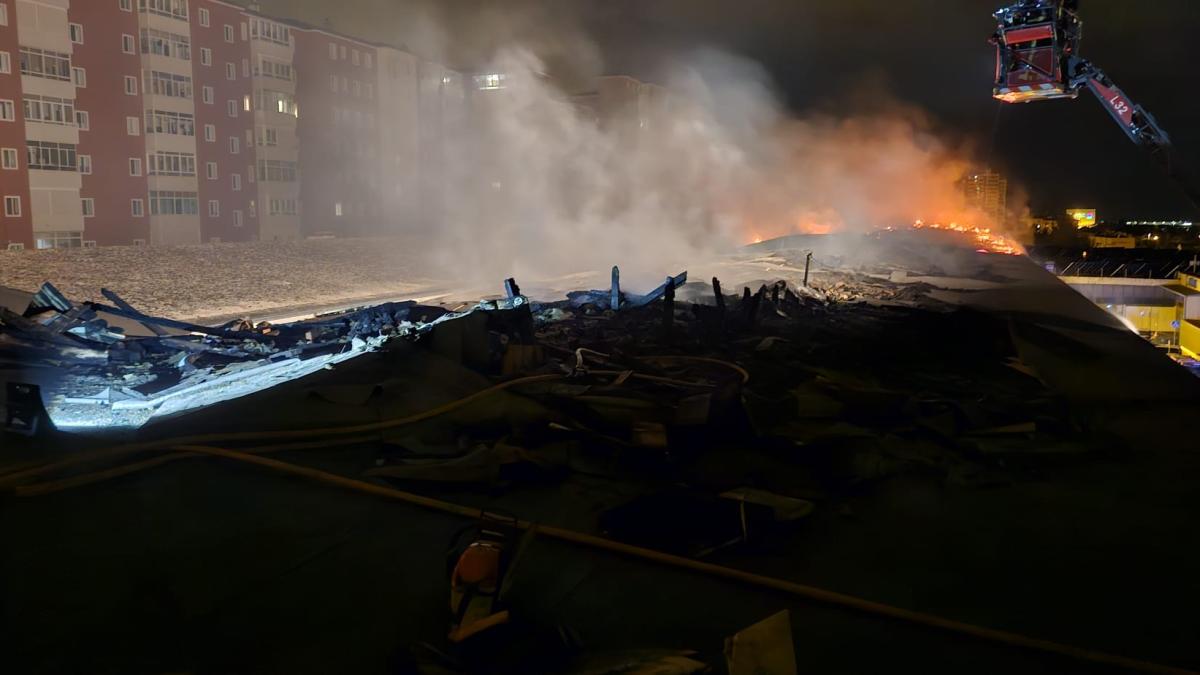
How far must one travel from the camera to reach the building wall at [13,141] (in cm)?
3259

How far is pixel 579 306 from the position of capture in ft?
49.6

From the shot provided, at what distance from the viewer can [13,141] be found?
3309cm

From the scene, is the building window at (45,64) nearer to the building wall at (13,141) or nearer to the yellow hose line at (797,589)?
the building wall at (13,141)

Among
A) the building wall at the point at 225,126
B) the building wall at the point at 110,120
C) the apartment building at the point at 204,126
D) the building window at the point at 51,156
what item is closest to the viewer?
the building window at the point at 51,156

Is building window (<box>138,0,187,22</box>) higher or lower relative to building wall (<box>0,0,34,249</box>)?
higher

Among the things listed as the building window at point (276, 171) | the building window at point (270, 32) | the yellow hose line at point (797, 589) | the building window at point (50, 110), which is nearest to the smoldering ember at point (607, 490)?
the yellow hose line at point (797, 589)

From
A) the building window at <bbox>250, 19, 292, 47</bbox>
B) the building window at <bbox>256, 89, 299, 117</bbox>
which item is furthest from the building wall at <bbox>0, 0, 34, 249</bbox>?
the building window at <bbox>256, 89, 299, 117</bbox>

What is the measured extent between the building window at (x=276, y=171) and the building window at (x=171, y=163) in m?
5.12

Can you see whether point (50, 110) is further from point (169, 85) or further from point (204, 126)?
point (204, 126)

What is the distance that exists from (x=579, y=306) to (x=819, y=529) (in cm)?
1086

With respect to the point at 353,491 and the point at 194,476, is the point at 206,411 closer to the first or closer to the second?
the point at 194,476

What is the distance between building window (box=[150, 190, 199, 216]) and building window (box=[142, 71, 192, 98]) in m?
5.03

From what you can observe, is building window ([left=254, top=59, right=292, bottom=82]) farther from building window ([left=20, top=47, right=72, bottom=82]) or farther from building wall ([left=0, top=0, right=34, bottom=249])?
building wall ([left=0, top=0, right=34, bottom=249])

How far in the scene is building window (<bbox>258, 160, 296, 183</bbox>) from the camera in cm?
4697
